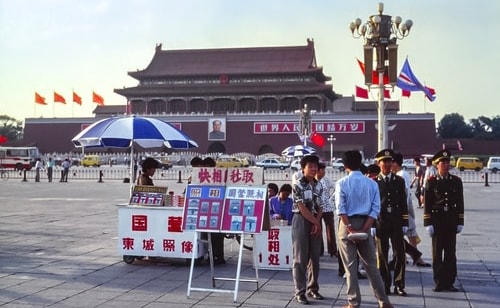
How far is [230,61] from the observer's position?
173 feet

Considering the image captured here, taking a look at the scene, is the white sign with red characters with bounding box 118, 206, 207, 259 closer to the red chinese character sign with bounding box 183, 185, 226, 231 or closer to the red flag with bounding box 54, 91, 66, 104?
the red chinese character sign with bounding box 183, 185, 226, 231

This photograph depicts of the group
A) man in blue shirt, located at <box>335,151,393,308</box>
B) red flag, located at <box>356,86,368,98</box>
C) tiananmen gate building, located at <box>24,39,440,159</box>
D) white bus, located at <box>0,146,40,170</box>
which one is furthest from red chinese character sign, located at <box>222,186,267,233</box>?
tiananmen gate building, located at <box>24,39,440,159</box>

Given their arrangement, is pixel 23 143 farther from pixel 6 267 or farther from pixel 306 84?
pixel 6 267

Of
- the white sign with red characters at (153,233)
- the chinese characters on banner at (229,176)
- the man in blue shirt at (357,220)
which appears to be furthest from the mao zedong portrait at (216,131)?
the man in blue shirt at (357,220)

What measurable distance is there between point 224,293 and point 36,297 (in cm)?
156

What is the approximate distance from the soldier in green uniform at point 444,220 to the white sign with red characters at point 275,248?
1.63 meters

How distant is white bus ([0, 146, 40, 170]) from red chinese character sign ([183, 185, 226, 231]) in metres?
39.2

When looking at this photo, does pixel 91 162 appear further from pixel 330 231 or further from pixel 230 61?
pixel 330 231

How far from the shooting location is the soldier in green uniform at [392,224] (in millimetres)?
5469

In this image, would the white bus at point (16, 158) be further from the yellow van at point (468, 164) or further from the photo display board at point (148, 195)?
the photo display board at point (148, 195)

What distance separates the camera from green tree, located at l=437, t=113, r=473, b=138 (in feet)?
237

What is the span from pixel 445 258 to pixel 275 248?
6.03 ft

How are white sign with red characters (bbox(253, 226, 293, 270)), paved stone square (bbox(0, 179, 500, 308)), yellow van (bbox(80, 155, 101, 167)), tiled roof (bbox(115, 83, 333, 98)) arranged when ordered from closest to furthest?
paved stone square (bbox(0, 179, 500, 308))
white sign with red characters (bbox(253, 226, 293, 270))
yellow van (bbox(80, 155, 101, 167))
tiled roof (bbox(115, 83, 333, 98))

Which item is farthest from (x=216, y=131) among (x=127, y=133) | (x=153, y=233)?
(x=153, y=233)
